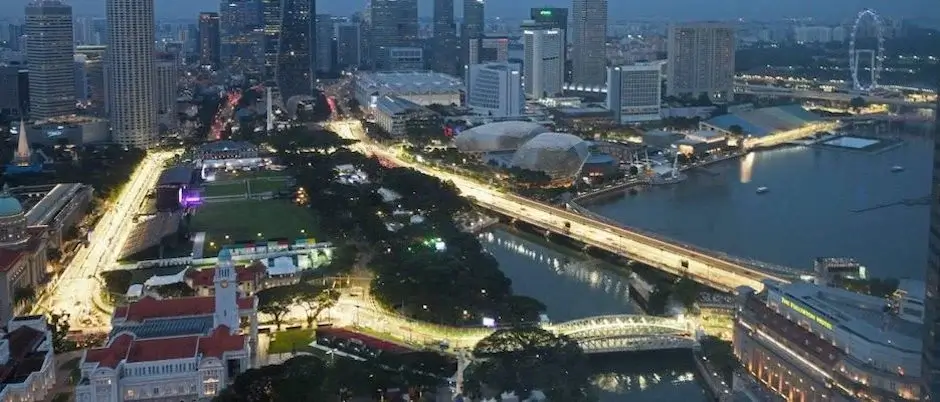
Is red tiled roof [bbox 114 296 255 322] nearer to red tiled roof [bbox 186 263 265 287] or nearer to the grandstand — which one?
red tiled roof [bbox 186 263 265 287]

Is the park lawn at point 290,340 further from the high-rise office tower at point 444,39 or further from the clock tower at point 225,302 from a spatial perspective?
the high-rise office tower at point 444,39

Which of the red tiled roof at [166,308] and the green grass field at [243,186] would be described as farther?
the green grass field at [243,186]

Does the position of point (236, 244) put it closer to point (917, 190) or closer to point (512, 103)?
point (917, 190)

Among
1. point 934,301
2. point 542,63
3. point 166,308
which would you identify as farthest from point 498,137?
point 934,301

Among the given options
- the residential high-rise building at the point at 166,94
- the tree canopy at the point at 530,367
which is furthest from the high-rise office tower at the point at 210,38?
the tree canopy at the point at 530,367

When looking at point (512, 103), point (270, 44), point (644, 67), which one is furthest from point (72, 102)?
point (644, 67)

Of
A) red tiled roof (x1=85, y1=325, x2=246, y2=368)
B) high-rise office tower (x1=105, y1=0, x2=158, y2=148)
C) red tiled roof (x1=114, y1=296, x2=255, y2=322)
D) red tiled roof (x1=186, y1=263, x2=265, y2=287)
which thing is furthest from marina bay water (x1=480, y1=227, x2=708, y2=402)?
high-rise office tower (x1=105, y1=0, x2=158, y2=148)
